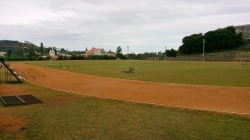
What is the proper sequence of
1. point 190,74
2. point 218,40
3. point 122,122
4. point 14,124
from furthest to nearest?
point 218,40
point 190,74
point 122,122
point 14,124

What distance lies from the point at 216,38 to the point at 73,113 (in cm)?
8720

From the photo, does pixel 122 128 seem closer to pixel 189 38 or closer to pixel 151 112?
pixel 151 112

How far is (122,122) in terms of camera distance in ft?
23.2

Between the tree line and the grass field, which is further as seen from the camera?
the tree line

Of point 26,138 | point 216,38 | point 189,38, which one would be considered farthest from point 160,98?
point 189,38

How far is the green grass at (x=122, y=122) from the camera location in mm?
5941

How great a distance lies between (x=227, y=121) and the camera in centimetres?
714

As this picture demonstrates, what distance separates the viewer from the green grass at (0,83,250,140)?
5941 mm

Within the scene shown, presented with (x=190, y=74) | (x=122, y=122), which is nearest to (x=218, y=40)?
(x=190, y=74)

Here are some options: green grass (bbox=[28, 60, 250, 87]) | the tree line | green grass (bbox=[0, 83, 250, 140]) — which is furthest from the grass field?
the tree line

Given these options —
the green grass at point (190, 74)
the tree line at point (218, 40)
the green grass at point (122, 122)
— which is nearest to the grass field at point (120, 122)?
the green grass at point (122, 122)

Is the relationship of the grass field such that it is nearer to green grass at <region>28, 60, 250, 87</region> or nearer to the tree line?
green grass at <region>28, 60, 250, 87</region>

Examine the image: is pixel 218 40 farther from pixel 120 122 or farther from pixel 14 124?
pixel 14 124

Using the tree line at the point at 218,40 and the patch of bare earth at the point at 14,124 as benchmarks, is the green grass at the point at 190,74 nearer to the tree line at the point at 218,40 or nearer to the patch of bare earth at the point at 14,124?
the patch of bare earth at the point at 14,124
